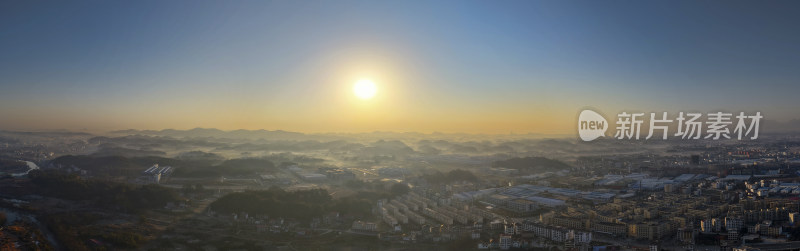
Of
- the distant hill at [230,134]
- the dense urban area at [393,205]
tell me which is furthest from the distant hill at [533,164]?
the distant hill at [230,134]

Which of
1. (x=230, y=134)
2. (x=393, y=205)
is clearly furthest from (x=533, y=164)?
(x=230, y=134)

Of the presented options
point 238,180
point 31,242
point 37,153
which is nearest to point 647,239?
point 31,242

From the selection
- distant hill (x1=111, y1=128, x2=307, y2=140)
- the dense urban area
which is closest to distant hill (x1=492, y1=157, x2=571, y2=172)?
the dense urban area

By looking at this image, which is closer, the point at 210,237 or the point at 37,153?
the point at 210,237

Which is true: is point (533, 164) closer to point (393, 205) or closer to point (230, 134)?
point (393, 205)

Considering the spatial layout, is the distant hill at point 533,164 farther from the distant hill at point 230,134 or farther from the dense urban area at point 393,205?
the distant hill at point 230,134

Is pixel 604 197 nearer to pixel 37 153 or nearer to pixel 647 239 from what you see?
pixel 647 239

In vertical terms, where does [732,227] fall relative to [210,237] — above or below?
above
